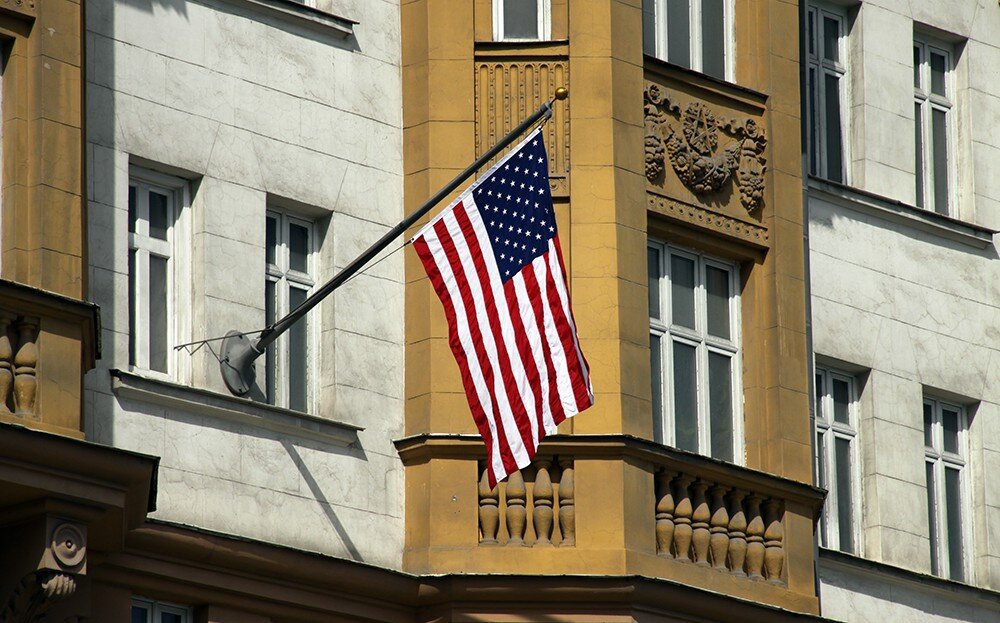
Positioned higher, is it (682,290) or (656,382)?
(682,290)

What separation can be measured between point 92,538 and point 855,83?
11.5 m

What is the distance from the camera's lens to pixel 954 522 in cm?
3058

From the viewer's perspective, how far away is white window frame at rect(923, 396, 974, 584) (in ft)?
99.3

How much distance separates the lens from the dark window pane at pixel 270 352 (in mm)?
25445

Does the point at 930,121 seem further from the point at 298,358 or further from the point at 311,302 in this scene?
the point at 311,302

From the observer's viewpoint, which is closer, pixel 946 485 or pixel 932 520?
pixel 932 520

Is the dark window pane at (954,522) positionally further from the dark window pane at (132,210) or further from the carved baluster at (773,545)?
the dark window pane at (132,210)

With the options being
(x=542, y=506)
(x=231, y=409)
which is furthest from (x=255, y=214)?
(x=542, y=506)

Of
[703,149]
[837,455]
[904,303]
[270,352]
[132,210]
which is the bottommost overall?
[270,352]

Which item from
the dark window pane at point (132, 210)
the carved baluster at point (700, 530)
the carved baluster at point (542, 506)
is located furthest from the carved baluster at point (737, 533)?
the dark window pane at point (132, 210)

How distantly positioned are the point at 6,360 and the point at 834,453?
10450mm

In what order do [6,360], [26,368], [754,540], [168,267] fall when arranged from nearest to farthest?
[6,360] → [26,368] → [168,267] → [754,540]

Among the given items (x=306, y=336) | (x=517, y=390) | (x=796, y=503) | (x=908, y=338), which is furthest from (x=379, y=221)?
(x=908, y=338)

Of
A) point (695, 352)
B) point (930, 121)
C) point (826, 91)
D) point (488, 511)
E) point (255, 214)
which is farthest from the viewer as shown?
point (930, 121)
